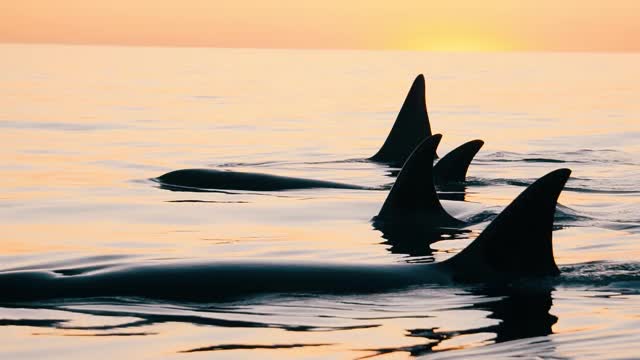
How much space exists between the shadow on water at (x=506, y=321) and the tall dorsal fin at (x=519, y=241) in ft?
0.72

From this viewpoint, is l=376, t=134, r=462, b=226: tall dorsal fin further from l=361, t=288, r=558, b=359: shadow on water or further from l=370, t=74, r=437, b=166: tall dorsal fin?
l=370, t=74, r=437, b=166: tall dorsal fin

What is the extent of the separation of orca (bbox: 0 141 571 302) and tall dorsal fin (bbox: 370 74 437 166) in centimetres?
1299

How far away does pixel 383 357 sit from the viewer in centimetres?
836

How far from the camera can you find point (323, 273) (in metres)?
10.3

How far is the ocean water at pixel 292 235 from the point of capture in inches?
351

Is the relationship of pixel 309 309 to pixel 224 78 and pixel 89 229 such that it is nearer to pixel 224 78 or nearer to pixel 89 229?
pixel 89 229

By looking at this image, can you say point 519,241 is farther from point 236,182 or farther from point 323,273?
point 236,182

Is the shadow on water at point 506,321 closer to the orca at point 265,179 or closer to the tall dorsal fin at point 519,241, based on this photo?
the tall dorsal fin at point 519,241

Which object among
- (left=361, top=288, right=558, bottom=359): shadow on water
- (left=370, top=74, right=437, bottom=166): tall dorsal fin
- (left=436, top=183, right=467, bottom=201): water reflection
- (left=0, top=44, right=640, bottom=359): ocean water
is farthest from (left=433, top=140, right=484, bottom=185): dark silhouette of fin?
(left=361, top=288, right=558, bottom=359): shadow on water

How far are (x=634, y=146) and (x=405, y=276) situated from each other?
22.5 meters

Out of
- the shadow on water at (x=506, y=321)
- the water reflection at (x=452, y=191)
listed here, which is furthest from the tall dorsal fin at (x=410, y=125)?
the shadow on water at (x=506, y=321)

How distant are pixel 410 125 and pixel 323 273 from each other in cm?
1396

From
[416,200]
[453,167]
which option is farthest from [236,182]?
[416,200]

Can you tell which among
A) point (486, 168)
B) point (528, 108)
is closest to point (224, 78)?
point (528, 108)
